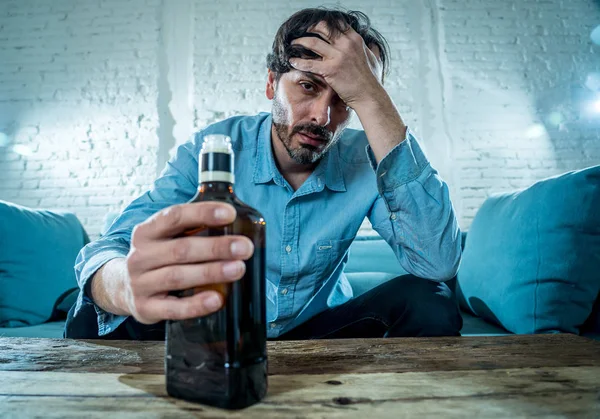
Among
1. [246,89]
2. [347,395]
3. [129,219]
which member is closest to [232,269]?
[347,395]

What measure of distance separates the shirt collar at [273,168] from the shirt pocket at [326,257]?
6.5 inches

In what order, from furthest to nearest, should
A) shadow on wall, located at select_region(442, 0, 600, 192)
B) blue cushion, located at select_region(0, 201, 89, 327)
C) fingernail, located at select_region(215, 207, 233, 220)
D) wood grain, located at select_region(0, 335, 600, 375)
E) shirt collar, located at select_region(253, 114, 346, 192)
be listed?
shadow on wall, located at select_region(442, 0, 600, 192)
blue cushion, located at select_region(0, 201, 89, 327)
shirt collar, located at select_region(253, 114, 346, 192)
wood grain, located at select_region(0, 335, 600, 375)
fingernail, located at select_region(215, 207, 233, 220)

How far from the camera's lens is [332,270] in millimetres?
1194

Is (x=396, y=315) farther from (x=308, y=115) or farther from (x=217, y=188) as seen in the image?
(x=217, y=188)

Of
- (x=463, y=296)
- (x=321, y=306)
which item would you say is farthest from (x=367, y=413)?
(x=463, y=296)

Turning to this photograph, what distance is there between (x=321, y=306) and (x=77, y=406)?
0.87 meters

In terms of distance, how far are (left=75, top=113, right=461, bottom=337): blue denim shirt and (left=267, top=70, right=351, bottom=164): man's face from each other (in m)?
0.08

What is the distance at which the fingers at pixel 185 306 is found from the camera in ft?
1.31

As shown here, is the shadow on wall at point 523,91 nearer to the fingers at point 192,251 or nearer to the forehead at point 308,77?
the forehead at point 308,77

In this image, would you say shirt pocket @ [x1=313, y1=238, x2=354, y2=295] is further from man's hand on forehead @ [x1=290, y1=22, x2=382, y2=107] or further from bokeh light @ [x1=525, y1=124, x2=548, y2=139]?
bokeh light @ [x1=525, y1=124, x2=548, y2=139]

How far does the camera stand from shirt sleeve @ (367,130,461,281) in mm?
918

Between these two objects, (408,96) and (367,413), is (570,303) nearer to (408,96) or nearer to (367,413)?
(367,413)

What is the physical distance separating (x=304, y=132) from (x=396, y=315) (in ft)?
1.84

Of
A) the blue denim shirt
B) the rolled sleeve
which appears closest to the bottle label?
the rolled sleeve
